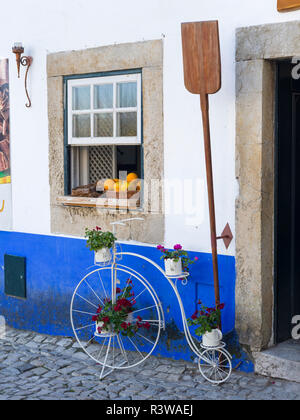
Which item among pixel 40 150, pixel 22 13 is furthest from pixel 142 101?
pixel 22 13

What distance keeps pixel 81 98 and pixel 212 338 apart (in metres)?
2.68

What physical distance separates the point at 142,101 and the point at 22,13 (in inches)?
73.8

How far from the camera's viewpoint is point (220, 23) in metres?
5.41

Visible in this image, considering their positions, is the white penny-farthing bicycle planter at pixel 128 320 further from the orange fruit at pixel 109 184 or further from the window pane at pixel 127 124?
the window pane at pixel 127 124

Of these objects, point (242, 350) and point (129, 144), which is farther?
point (129, 144)

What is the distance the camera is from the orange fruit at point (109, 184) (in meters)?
6.36

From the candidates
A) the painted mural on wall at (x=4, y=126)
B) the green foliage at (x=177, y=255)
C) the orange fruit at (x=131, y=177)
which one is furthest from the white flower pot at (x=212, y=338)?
the painted mural on wall at (x=4, y=126)

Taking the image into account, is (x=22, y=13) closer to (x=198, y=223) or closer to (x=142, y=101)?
(x=142, y=101)

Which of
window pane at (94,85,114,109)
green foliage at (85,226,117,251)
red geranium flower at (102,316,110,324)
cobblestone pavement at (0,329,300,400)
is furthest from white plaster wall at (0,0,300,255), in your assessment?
cobblestone pavement at (0,329,300,400)

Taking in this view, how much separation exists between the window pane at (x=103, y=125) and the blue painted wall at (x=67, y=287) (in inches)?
41.8

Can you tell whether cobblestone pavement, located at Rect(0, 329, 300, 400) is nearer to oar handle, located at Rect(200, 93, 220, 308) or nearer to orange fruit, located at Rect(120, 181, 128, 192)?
oar handle, located at Rect(200, 93, 220, 308)
